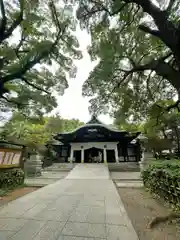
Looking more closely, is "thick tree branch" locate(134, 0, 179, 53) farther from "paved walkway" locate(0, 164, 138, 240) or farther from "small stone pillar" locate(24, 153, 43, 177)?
"small stone pillar" locate(24, 153, 43, 177)

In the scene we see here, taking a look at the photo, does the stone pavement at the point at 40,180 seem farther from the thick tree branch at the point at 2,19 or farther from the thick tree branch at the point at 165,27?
the thick tree branch at the point at 165,27

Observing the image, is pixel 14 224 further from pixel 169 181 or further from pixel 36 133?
pixel 36 133

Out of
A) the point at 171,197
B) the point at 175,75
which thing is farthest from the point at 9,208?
the point at 175,75

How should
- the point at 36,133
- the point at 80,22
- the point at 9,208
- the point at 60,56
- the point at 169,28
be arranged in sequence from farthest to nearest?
the point at 36,133, the point at 60,56, the point at 80,22, the point at 9,208, the point at 169,28

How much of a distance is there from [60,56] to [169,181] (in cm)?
657

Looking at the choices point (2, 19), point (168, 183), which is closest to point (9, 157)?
point (2, 19)

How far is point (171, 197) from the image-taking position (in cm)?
392

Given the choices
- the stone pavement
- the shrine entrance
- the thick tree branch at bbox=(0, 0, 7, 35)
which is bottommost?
the stone pavement

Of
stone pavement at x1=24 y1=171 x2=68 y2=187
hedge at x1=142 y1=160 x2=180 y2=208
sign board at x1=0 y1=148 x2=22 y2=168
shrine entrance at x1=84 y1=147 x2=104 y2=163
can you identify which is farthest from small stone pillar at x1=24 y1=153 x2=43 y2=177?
shrine entrance at x1=84 y1=147 x2=104 y2=163

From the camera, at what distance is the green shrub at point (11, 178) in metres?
5.79

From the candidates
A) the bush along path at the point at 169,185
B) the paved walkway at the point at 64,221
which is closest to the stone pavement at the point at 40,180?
the paved walkway at the point at 64,221

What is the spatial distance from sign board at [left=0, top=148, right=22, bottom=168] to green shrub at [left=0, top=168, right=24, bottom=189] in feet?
0.75

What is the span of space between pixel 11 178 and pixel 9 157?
887 millimetres

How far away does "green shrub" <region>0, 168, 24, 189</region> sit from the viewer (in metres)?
5.79
